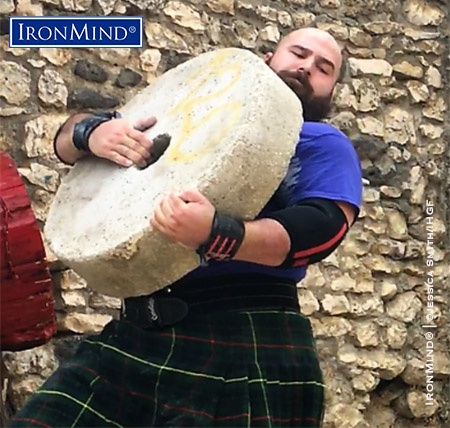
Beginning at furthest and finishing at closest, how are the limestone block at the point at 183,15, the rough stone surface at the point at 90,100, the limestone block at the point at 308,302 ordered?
the limestone block at the point at 308,302
the limestone block at the point at 183,15
the rough stone surface at the point at 90,100

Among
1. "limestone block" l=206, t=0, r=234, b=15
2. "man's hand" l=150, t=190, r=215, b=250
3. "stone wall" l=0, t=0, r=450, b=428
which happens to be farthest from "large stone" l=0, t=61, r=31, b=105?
"man's hand" l=150, t=190, r=215, b=250

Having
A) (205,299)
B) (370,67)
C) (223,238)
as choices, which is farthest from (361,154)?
(223,238)

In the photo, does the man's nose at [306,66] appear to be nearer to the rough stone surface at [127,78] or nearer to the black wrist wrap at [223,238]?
the black wrist wrap at [223,238]

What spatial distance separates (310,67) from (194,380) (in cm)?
53

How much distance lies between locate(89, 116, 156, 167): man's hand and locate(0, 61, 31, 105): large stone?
0.63 m

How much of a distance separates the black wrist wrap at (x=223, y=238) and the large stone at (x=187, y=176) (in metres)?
0.03

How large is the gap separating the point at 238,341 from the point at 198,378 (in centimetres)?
8

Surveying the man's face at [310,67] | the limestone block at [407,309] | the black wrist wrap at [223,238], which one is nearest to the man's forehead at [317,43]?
the man's face at [310,67]

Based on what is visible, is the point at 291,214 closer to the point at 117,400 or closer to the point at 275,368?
the point at 275,368

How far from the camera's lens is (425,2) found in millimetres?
2572

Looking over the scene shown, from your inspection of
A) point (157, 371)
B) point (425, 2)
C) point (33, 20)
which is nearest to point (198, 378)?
point (157, 371)

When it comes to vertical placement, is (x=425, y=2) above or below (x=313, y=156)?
below

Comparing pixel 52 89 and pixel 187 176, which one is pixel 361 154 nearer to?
pixel 52 89

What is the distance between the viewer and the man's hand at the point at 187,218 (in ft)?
3.84
